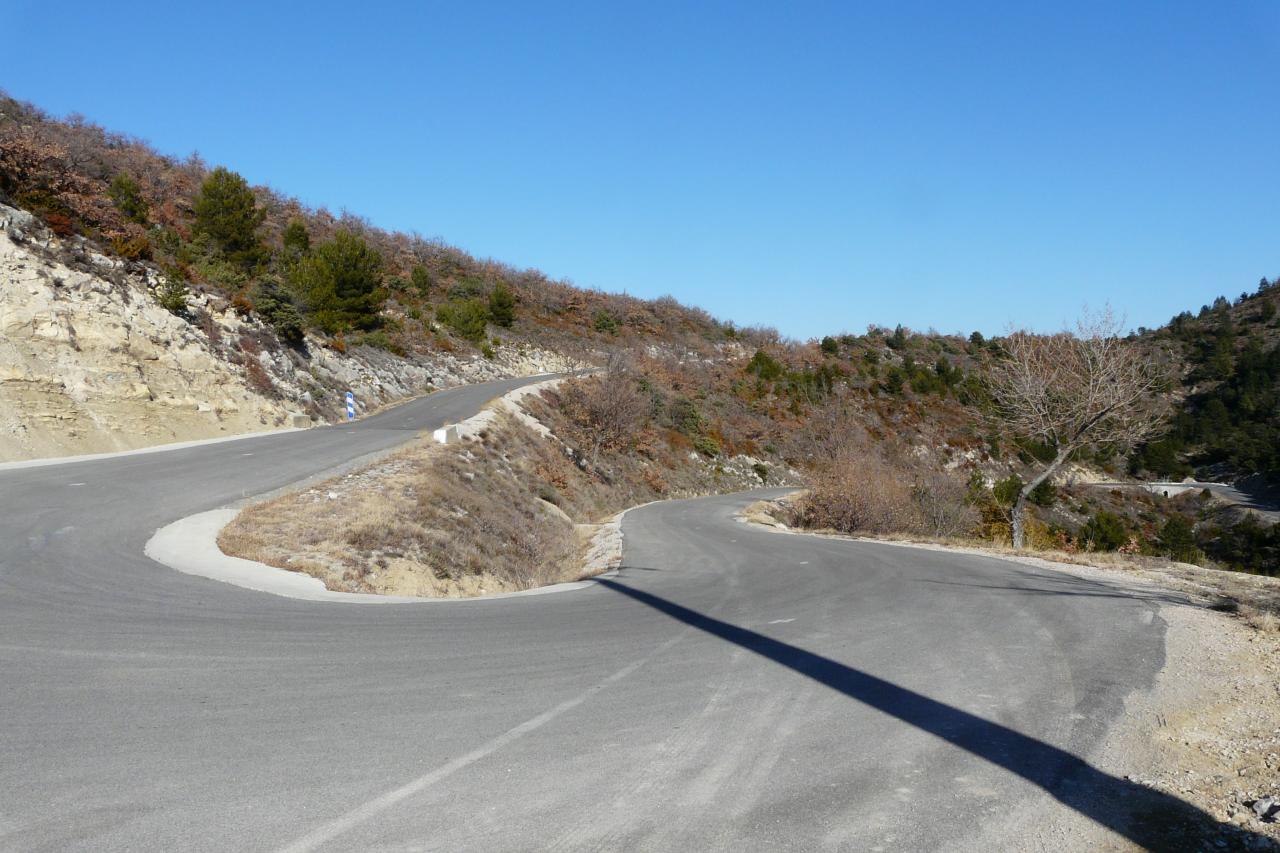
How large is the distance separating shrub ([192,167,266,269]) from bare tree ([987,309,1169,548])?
128ft

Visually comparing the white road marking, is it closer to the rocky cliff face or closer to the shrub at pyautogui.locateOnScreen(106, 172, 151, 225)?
the rocky cliff face

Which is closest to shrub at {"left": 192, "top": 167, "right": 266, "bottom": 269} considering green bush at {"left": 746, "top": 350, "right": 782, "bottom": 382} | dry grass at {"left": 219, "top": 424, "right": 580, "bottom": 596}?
dry grass at {"left": 219, "top": 424, "right": 580, "bottom": 596}

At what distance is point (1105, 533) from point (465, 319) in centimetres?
4204

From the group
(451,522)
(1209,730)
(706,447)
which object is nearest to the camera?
(1209,730)

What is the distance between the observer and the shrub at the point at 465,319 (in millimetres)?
55750

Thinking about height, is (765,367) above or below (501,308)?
below

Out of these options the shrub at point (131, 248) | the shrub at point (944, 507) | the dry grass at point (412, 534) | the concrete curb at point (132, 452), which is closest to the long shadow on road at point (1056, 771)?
the dry grass at point (412, 534)

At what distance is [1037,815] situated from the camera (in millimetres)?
3959

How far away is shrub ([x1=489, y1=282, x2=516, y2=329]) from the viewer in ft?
209

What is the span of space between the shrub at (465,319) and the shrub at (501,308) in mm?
4996

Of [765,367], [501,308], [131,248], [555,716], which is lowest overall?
[555,716]

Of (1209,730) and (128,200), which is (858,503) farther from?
(128,200)

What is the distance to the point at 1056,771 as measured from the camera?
14.6ft

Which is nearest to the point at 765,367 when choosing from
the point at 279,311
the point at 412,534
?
the point at 279,311
